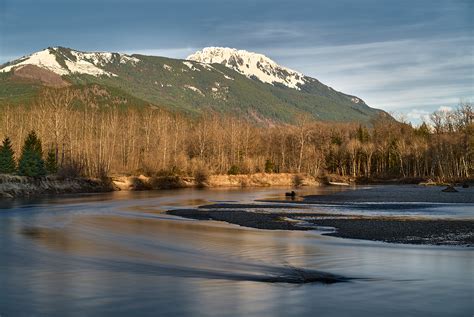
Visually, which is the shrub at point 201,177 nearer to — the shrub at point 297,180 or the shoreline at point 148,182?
the shoreline at point 148,182

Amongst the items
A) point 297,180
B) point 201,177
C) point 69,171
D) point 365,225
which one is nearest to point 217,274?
point 365,225

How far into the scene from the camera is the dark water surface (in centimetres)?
1675

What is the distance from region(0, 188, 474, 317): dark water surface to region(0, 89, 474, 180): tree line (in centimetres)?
7842

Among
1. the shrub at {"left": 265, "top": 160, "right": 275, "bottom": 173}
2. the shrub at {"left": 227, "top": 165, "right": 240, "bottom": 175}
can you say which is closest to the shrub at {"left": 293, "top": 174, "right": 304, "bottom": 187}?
the shrub at {"left": 265, "top": 160, "right": 275, "bottom": 173}

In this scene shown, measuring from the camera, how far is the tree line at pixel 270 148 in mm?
123750

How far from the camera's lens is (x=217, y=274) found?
22203 mm

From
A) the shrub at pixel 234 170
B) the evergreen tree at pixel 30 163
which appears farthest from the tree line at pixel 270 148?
the evergreen tree at pixel 30 163

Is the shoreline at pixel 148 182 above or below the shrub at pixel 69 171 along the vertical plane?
below

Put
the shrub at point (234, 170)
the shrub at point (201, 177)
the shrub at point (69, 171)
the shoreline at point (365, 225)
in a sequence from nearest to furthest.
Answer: the shoreline at point (365, 225)
the shrub at point (69, 171)
the shrub at point (201, 177)
the shrub at point (234, 170)

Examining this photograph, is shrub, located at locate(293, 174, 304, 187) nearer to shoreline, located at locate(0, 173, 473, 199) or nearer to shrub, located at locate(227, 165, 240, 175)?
shoreline, located at locate(0, 173, 473, 199)

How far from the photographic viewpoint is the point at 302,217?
152ft

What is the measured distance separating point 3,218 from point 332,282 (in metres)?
34.8

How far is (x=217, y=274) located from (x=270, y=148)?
14323 centimetres

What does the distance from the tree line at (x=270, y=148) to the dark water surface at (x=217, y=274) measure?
7842 centimetres
